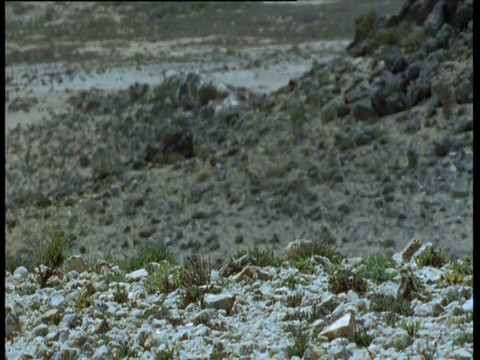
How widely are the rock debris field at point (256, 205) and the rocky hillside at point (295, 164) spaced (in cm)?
4

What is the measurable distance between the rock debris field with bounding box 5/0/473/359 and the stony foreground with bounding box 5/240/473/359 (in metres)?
0.02

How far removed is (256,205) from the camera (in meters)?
16.4

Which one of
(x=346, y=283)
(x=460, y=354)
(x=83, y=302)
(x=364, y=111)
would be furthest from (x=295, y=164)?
(x=460, y=354)

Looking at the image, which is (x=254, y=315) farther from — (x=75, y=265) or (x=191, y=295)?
(x=75, y=265)

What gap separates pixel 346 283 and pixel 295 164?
412 inches

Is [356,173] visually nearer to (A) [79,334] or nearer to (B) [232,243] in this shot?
(B) [232,243]

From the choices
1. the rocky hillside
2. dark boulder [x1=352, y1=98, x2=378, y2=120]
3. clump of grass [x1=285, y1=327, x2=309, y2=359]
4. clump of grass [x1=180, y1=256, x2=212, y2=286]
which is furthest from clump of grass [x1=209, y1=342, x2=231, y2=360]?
dark boulder [x1=352, y1=98, x2=378, y2=120]

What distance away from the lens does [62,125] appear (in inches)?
1001

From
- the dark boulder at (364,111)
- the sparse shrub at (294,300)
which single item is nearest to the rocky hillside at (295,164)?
the dark boulder at (364,111)

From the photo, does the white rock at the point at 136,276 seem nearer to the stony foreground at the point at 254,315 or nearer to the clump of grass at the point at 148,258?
the stony foreground at the point at 254,315

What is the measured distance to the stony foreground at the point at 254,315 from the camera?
5.97m

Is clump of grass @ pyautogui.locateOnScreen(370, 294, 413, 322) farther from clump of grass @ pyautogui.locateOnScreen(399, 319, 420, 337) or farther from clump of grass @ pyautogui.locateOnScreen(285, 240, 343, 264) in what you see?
clump of grass @ pyautogui.locateOnScreen(285, 240, 343, 264)

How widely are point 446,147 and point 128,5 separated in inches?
1932
